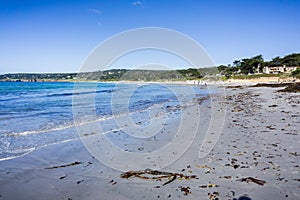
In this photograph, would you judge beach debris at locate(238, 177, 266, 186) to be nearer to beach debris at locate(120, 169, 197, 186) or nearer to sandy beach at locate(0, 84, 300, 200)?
sandy beach at locate(0, 84, 300, 200)

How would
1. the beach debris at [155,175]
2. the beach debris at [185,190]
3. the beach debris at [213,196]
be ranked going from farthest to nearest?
the beach debris at [155,175], the beach debris at [185,190], the beach debris at [213,196]

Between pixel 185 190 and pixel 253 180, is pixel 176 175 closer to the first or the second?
pixel 185 190

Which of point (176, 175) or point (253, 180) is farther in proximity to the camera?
point (176, 175)

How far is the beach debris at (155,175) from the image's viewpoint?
15.5 ft

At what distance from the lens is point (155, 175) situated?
16.2 ft

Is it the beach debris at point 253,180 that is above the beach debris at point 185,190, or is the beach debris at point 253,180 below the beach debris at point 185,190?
above

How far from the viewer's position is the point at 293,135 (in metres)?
7.73

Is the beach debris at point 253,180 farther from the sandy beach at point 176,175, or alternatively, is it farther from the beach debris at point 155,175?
the beach debris at point 155,175

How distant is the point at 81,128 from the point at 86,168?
17.7 feet

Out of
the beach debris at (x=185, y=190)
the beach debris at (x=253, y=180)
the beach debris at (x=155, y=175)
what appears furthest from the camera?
the beach debris at (x=155, y=175)

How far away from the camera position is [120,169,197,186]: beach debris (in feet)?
15.5

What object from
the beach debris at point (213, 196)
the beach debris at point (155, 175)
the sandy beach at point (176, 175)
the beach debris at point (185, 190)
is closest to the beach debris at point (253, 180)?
the sandy beach at point (176, 175)

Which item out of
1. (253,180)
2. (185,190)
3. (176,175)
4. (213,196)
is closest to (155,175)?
(176,175)

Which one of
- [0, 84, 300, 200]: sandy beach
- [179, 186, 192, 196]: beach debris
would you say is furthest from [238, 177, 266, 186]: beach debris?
[179, 186, 192, 196]: beach debris
